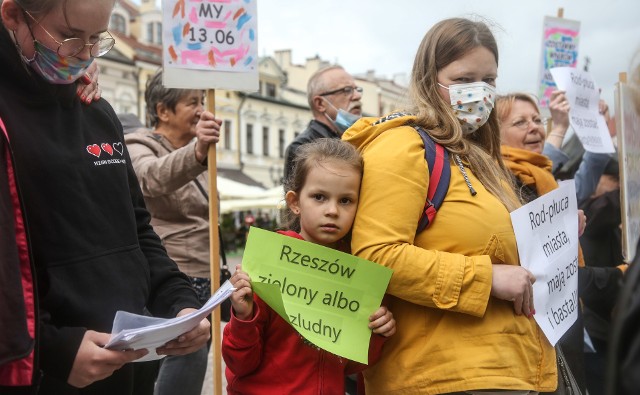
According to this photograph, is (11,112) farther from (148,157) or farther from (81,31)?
(148,157)

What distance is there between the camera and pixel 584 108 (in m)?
4.92

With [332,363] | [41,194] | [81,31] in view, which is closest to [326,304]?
[332,363]

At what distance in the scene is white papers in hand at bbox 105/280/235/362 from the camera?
1.70 m

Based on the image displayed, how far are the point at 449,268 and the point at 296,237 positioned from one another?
0.57m

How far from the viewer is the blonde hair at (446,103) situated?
2.41m

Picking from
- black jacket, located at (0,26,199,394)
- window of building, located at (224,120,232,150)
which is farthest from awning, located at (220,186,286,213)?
black jacket, located at (0,26,199,394)

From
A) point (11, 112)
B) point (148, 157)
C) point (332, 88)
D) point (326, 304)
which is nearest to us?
point (11, 112)

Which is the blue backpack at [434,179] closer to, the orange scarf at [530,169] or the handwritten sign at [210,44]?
the orange scarf at [530,169]

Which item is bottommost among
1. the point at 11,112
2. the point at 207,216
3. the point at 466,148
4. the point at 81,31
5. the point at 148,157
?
the point at 207,216

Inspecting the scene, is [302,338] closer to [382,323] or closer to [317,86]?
[382,323]

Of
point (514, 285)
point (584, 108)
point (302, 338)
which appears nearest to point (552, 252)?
point (514, 285)

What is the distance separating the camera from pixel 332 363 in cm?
243

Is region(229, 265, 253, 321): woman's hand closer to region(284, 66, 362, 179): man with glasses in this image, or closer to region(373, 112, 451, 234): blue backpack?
region(373, 112, 451, 234): blue backpack

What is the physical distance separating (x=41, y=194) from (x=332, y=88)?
3027 millimetres
